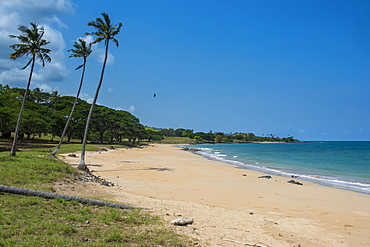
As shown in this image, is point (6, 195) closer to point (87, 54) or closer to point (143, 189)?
point (143, 189)

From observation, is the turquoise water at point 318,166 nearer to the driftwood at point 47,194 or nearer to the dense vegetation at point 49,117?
the driftwood at point 47,194

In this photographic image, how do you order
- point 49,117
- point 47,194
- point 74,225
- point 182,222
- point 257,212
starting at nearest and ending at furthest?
1. point 74,225
2. point 182,222
3. point 47,194
4. point 257,212
5. point 49,117

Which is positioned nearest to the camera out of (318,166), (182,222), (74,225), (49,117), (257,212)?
(74,225)

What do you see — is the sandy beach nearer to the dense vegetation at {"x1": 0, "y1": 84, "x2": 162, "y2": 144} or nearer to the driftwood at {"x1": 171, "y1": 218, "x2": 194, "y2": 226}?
the driftwood at {"x1": 171, "y1": 218, "x2": 194, "y2": 226}

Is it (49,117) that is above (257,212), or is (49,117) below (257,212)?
above

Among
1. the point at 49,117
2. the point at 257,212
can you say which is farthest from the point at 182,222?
the point at 49,117

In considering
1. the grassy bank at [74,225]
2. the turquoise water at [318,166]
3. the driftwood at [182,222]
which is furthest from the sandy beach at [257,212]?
the turquoise water at [318,166]

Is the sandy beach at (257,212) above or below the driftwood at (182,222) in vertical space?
below

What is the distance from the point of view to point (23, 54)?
61.0 feet

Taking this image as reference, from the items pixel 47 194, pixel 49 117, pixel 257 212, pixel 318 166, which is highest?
pixel 49 117

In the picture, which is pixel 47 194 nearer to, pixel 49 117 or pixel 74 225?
pixel 74 225

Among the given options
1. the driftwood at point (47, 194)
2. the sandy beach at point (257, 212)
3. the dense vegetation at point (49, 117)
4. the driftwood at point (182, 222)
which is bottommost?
the sandy beach at point (257, 212)

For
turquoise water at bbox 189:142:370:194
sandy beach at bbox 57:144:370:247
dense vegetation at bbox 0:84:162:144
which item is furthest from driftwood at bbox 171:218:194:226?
dense vegetation at bbox 0:84:162:144

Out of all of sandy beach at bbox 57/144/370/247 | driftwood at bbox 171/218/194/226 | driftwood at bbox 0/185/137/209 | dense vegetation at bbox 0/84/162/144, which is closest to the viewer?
sandy beach at bbox 57/144/370/247
